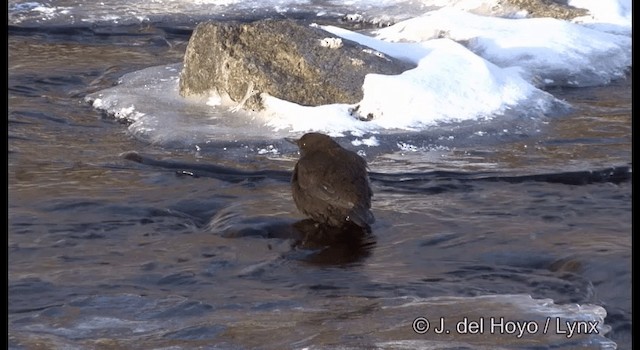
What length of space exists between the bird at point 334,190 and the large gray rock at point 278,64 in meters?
2.58

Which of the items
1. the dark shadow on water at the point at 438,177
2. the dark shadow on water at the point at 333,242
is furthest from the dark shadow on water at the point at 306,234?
the dark shadow on water at the point at 438,177

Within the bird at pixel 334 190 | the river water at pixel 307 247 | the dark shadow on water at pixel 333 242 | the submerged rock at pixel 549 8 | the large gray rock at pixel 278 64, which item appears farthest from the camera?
the submerged rock at pixel 549 8

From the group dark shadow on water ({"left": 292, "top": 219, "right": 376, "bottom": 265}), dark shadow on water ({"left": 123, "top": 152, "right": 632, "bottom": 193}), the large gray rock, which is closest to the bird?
dark shadow on water ({"left": 292, "top": 219, "right": 376, "bottom": 265})

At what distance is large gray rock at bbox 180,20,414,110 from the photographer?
998 centimetres

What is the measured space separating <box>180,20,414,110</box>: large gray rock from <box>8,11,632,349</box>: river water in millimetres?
1005

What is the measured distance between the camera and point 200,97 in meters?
10.5

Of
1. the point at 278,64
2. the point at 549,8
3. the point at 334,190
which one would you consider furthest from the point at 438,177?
the point at 549,8

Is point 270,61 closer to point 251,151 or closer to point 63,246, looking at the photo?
point 251,151

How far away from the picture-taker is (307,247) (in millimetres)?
7062

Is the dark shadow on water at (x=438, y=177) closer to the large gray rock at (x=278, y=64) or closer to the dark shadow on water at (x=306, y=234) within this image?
the dark shadow on water at (x=306, y=234)

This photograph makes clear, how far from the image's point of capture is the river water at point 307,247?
5.54 m
